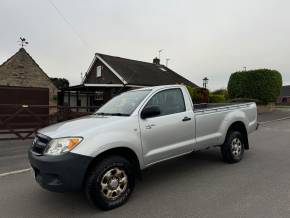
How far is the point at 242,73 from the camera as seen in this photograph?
23.8 m

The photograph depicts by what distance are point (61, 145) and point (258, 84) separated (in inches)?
905

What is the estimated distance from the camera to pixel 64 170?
10.8 feet

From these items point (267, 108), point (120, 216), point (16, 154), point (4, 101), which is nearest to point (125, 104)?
point (120, 216)

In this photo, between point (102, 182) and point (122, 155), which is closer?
point (102, 182)

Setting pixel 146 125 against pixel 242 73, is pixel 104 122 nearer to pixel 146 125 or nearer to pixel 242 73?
pixel 146 125

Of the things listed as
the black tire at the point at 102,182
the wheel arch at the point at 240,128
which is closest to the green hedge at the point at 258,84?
the wheel arch at the point at 240,128

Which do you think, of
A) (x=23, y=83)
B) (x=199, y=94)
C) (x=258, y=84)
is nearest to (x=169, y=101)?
(x=199, y=94)

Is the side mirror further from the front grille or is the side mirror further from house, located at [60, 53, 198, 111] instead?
house, located at [60, 53, 198, 111]

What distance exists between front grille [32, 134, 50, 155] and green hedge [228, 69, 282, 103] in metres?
22.8

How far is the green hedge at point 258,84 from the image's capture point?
901 inches

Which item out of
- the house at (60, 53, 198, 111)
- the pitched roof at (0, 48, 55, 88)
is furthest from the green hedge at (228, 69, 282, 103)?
the pitched roof at (0, 48, 55, 88)

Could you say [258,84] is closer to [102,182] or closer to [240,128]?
[240,128]

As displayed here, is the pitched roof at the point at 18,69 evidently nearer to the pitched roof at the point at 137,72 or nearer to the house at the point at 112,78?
the house at the point at 112,78

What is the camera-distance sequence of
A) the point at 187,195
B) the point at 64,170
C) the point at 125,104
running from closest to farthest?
1. the point at 64,170
2. the point at 187,195
3. the point at 125,104
